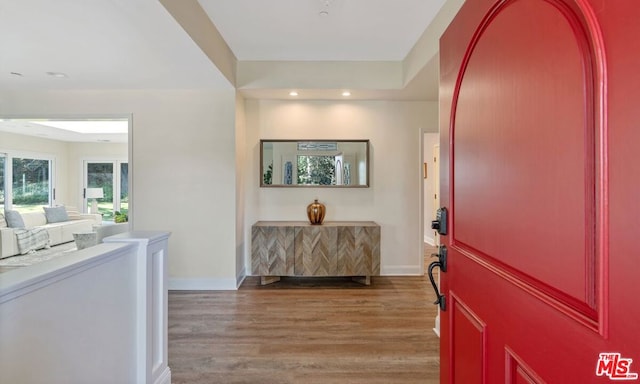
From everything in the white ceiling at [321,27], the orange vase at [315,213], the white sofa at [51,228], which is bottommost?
the white sofa at [51,228]

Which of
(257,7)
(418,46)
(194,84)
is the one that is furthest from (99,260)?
(418,46)

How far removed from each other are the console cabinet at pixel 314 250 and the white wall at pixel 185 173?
34 centimetres

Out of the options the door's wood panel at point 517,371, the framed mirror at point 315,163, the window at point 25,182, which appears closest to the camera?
the door's wood panel at point 517,371

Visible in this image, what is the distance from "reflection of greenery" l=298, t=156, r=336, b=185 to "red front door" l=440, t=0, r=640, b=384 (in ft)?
9.35

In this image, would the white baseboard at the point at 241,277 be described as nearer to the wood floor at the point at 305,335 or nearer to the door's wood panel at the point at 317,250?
the wood floor at the point at 305,335

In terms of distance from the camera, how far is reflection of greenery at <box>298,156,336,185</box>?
3836 mm

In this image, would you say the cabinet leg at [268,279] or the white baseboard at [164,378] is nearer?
the white baseboard at [164,378]

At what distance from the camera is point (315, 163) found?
384 centimetres

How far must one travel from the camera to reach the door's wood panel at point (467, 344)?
0.84 metres

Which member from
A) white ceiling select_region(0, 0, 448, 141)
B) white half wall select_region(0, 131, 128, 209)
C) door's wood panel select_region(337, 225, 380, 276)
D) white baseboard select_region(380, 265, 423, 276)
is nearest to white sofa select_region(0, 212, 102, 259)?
white half wall select_region(0, 131, 128, 209)

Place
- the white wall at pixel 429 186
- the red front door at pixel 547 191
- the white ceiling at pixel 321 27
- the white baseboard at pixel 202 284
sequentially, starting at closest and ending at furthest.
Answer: the red front door at pixel 547 191, the white ceiling at pixel 321 27, the white baseboard at pixel 202 284, the white wall at pixel 429 186

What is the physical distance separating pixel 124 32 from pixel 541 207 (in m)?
2.65

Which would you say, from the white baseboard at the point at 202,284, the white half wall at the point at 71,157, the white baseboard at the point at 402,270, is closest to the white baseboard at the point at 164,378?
the white baseboard at the point at 202,284

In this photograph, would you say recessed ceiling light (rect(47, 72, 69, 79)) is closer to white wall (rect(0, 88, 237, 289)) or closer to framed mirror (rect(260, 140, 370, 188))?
white wall (rect(0, 88, 237, 289))
